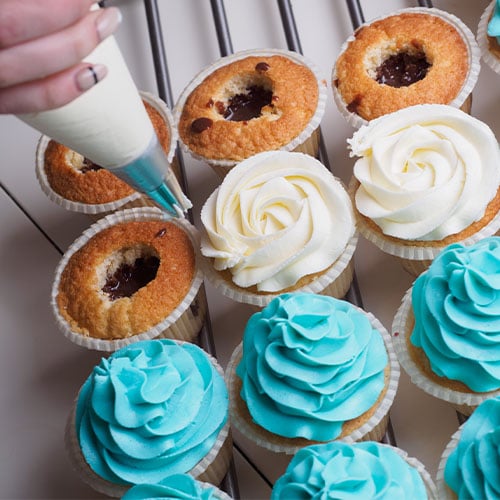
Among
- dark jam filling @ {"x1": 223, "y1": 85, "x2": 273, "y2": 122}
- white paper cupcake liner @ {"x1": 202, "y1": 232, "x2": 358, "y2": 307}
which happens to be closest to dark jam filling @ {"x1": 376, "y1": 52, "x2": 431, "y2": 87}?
dark jam filling @ {"x1": 223, "y1": 85, "x2": 273, "y2": 122}

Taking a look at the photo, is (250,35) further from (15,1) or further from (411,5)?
(15,1)

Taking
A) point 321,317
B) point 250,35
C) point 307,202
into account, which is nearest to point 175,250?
point 307,202

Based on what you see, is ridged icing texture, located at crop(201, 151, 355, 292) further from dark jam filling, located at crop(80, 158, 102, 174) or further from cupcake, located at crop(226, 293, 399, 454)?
dark jam filling, located at crop(80, 158, 102, 174)

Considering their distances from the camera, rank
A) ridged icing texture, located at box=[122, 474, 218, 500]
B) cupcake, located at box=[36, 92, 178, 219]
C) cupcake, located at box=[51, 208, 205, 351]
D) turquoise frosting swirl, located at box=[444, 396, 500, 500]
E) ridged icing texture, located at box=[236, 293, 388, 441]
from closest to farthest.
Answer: turquoise frosting swirl, located at box=[444, 396, 500, 500], ridged icing texture, located at box=[122, 474, 218, 500], ridged icing texture, located at box=[236, 293, 388, 441], cupcake, located at box=[51, 208, 205, 351], cupcake, located at box=[36, 92, 178, 219]

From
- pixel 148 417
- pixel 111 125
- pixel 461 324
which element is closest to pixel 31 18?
pixel 111 125

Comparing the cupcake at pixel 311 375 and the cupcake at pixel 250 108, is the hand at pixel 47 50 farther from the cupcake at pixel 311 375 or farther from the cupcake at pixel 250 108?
the cupcake at pixel 250 108

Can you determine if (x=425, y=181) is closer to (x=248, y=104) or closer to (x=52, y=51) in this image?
(x=248, y=104)
